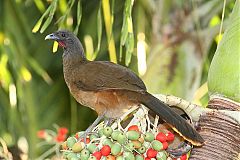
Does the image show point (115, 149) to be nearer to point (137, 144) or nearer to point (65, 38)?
point (137, 144)

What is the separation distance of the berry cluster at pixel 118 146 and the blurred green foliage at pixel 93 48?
334 mm

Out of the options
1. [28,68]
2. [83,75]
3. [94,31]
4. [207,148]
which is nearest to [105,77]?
[83,75]

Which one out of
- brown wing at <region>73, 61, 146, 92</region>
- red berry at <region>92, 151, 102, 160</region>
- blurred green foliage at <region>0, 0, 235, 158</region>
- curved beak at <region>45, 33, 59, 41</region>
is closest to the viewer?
red berry at <region>92, 151, 102, 160</region>

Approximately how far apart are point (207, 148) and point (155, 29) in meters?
1.00

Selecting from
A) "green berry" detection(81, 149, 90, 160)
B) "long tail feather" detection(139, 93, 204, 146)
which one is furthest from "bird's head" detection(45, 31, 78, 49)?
"green berry" detection(81, 149, 90, 160)

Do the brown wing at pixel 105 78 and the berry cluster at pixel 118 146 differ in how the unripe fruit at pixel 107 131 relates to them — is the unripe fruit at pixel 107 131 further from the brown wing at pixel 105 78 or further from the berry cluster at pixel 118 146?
the brown wing at pixel 105 78

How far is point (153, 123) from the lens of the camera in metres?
1.64

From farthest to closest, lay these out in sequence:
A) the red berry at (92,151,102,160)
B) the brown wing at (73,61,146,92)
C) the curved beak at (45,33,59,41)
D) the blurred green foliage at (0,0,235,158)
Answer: the blurred green foliage at (0,0,235,158) → the curved beak at (45,33,59,41) → the brown wing at (73,61,146,92) → the red berry at (92,151,102,160)

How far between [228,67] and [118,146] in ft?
1.17

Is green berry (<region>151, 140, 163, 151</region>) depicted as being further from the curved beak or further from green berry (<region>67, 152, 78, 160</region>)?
the curved beak

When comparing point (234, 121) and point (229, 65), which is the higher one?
point (229, 65)

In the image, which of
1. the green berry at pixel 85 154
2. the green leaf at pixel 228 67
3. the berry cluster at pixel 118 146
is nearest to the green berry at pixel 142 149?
the berry cluster at pixel 118 146

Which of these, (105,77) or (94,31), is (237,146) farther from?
(94,31)

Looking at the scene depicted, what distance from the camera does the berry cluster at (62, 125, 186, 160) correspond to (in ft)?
4.73
